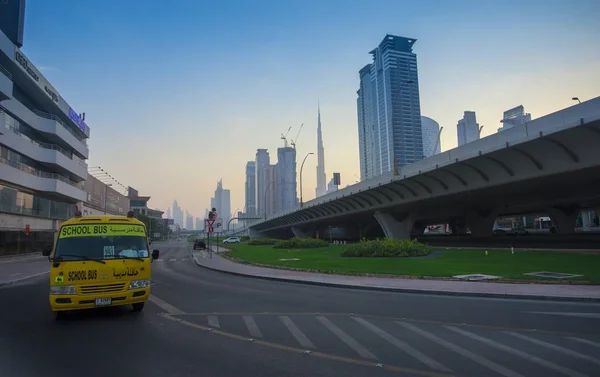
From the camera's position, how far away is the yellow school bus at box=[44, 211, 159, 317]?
8.41 metres

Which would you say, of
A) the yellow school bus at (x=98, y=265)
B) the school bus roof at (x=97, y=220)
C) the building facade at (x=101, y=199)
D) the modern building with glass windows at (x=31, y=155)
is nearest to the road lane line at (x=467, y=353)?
the yellow school bus at (x=98, y=265)

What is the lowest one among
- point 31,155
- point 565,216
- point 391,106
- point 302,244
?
point 302,244

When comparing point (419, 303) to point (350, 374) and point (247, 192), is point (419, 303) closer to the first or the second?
point (350, 374)

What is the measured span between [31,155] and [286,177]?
73.1 meters

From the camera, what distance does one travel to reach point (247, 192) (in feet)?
646

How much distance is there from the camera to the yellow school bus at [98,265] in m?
8.41

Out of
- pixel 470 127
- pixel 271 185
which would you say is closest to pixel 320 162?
pixel 271 185

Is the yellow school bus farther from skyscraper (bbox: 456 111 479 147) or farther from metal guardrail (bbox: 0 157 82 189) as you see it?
metal guardrail (bbox: 0 157 82 189)

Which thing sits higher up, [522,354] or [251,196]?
[251,196]

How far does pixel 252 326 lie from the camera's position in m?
8.09

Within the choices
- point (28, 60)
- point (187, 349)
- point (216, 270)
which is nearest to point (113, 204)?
point (28, 60)

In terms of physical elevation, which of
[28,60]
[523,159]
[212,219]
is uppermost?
[28,60]

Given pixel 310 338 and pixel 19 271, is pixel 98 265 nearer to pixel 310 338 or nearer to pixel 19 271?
pixel 310 338

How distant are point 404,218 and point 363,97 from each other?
36507 mm
